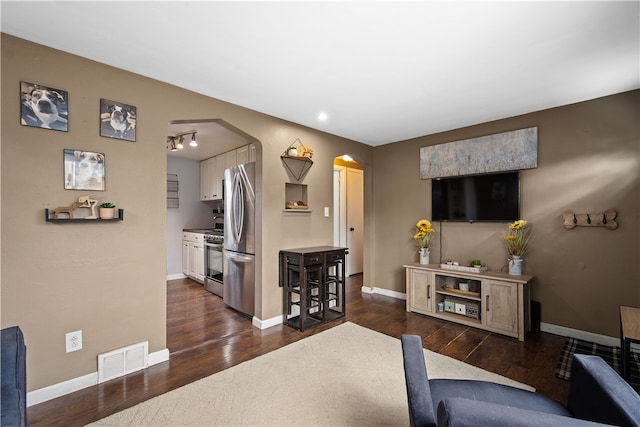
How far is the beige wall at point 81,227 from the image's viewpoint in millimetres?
1888

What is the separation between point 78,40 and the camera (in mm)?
1931

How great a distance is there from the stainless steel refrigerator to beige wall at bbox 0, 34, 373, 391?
979 mm

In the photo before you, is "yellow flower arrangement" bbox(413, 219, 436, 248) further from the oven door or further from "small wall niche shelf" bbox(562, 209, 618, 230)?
the oven door

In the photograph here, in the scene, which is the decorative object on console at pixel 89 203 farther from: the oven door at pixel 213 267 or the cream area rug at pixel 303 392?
the oven door at pixel 213 267

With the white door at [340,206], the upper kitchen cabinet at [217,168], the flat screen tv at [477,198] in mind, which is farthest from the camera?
the white door at [340,206]

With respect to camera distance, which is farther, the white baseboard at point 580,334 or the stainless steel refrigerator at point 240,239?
the stainless steel refrigerator at point 240,239

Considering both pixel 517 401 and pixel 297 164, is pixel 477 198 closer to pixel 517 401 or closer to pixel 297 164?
pixel 297 164

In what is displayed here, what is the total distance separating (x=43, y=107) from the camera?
197 centimetres

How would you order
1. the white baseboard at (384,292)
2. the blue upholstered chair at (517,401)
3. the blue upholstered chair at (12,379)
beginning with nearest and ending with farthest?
the blue upholstered chair at (517,401), the blue upholstered chair at (12,379), the white baseboard at (384,292)

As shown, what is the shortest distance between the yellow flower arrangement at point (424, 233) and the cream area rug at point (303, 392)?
1.70m

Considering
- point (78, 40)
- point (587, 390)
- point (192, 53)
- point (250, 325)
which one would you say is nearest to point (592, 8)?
point (587, 390)

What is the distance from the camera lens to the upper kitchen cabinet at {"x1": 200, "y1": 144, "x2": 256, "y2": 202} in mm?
4655

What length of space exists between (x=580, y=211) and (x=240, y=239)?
3785mm

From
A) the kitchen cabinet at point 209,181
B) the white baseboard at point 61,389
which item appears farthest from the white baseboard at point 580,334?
the kitchen cabinet at point 209,181
